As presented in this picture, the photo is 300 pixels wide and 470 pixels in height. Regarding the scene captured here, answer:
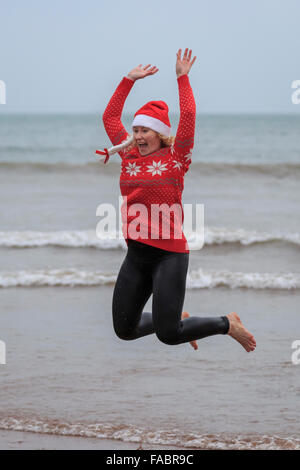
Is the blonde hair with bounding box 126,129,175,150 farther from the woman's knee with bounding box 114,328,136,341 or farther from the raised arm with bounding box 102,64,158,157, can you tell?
the woman's knee with bounding box 114,328,136,341

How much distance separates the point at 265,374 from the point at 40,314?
2696mm

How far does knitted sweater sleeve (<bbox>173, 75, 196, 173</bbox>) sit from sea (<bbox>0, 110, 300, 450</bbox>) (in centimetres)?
178

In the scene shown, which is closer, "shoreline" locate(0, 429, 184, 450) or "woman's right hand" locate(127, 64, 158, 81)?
"shoreline" locate(0, 429, 184, 450)

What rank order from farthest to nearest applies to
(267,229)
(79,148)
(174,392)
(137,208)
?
(79,148) < (267,229) < (174,392) < (137,208)

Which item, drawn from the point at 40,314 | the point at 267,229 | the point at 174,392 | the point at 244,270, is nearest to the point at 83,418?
the point at 174,392

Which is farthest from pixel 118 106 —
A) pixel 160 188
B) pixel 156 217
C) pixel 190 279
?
pixel 190 279

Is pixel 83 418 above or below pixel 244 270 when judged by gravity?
above

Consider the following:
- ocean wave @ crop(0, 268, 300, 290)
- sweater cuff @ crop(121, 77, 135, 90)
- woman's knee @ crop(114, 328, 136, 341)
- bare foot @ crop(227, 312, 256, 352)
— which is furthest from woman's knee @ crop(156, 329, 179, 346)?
ocean wave @ crop(0, 268, 300, 290)

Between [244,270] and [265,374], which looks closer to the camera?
[265,374]

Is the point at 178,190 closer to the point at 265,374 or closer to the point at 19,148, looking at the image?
the point at 265,374

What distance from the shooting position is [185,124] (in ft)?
13.7

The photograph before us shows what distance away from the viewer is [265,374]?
553 centimetres

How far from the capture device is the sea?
4656mm

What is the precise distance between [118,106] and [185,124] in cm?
62
